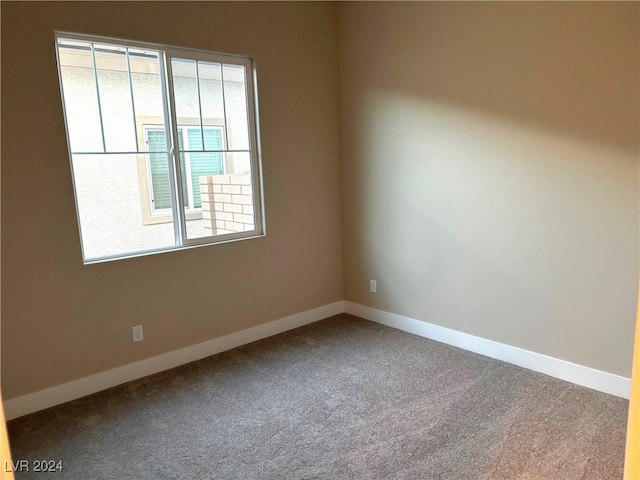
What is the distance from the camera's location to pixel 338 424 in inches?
97.7

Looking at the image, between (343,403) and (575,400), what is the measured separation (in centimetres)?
137

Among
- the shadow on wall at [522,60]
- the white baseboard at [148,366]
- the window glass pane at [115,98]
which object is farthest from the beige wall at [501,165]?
the window glass pane at [115,98]

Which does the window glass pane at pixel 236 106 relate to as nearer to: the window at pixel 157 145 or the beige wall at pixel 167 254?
the window at pixel 157 145

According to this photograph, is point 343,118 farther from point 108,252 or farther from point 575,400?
point 575,400

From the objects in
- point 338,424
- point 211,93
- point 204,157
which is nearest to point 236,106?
point 211,93

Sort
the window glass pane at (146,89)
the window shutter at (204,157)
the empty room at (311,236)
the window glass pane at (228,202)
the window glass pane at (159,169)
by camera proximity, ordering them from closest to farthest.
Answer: the empty room at (311,236)
the window glass pane at (146,89)
the window glass pane at (159,169)
the window shutter at (204,157)
the window glass pane at (228,202)

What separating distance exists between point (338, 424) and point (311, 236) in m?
1.87

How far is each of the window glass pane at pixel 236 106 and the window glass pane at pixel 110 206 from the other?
803mm

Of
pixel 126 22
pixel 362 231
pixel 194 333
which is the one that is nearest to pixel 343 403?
pixel 194 333

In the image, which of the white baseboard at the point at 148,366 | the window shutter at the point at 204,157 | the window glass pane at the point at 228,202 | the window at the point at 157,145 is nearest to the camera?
the white baseboard at the point at 148,366

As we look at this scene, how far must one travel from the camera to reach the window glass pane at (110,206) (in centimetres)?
287

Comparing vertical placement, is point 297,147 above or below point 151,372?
above

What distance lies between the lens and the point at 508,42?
288 centimetres

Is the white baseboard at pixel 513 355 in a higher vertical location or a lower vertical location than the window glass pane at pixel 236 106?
lower
